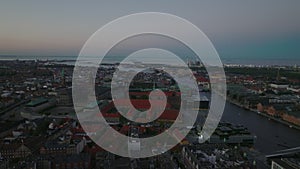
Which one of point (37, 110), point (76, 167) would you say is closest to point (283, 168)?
point (76, 167)

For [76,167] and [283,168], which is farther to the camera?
[76,167]

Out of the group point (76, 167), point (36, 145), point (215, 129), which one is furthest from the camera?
point (215, 129)

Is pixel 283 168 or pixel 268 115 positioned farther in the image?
pixel 268 115

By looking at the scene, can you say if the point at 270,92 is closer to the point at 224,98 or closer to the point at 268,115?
the point at 224,98

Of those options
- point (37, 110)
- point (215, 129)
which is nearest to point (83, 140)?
point (215, 129)

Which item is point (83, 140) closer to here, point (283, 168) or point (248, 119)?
point (283, 168)

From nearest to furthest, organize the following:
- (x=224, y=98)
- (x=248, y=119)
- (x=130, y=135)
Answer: (x=130, y=135) → (x=248, y=119) → (x=224, y=98)

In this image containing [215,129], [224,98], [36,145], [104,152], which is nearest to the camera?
[104,152]

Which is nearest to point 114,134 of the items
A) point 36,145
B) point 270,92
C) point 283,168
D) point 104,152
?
point 104,152

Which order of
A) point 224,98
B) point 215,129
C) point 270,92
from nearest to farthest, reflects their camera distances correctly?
point 215,129, point 224,98, point 270,92
